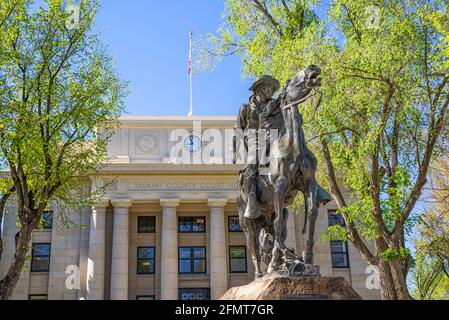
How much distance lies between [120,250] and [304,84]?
3294cm

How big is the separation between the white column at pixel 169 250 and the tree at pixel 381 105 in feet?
69.7

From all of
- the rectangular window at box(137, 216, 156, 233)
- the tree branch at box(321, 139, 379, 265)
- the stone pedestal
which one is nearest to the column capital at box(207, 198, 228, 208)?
the rectangular window at box(137, 216, 156, 233)

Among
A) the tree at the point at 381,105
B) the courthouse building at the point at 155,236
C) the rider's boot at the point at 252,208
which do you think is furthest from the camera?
the courthouse building at the point at 155,236

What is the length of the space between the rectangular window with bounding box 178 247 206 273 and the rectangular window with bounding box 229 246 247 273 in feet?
7.02

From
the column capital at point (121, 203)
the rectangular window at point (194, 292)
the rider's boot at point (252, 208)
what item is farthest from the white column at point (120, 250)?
the rider's boot at point (252, 208)

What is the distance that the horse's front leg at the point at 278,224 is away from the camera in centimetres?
895

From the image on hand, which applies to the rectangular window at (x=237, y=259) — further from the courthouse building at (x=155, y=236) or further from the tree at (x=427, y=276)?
the tree at (x=427, y=276)

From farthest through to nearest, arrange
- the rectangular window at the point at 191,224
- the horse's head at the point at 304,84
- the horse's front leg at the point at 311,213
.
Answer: the rectangular window at the point at 191,224, the horse's head at the point at 304,84, the horse's front leg at the point at 311,213

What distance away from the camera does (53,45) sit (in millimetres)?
20422

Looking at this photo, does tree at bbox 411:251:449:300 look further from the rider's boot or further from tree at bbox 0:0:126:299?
the rider's boot

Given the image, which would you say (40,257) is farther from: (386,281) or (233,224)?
(386,281)

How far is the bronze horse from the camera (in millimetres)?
9109

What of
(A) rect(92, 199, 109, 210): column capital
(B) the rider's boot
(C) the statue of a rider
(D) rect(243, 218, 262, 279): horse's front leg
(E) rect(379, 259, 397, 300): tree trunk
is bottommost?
(E) rect(379, 259, 397, 300): tree trunk

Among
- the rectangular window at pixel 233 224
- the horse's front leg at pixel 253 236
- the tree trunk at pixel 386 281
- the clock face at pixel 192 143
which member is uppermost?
the clock face at pixel 192 143
